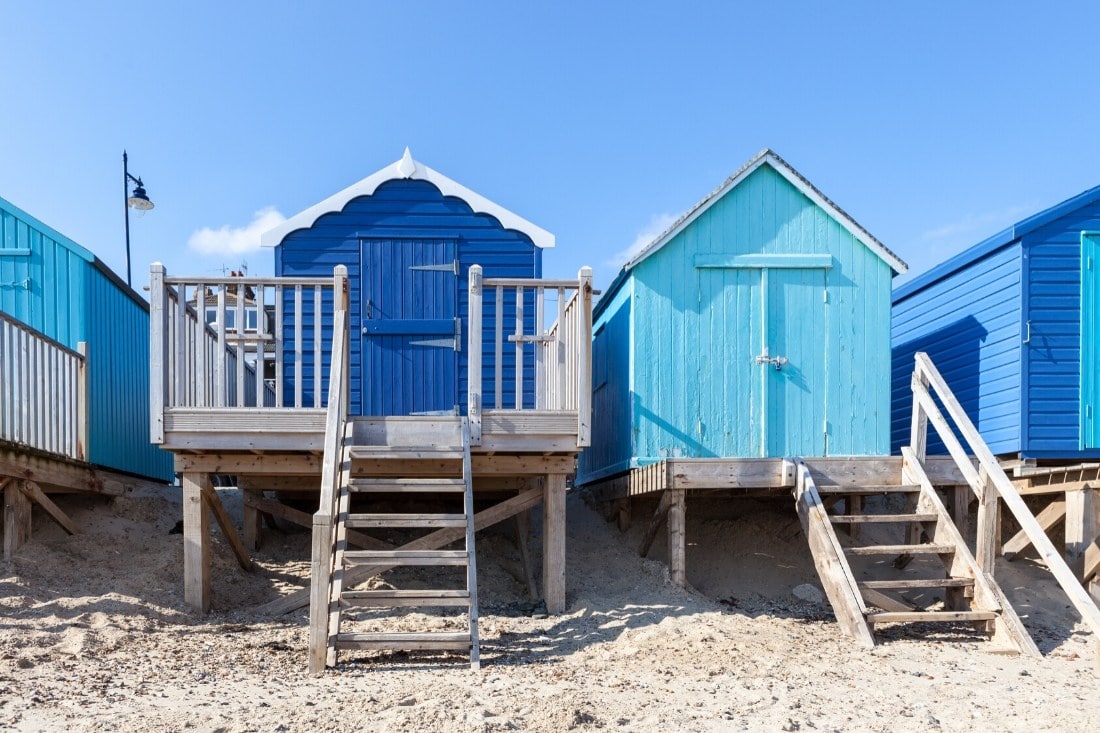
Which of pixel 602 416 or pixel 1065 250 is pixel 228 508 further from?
pixel 1065 250

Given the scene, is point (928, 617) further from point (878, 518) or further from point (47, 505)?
point (47, 505)

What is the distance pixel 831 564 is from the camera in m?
7.16

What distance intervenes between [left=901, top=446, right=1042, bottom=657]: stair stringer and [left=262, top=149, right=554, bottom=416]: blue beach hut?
3.85m

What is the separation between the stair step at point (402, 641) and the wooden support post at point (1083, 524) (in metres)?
5.70

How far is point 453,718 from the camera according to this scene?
186 inches

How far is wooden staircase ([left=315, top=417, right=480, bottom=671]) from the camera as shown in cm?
582

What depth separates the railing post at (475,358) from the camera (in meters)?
7.38

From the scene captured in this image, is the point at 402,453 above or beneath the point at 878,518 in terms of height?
above

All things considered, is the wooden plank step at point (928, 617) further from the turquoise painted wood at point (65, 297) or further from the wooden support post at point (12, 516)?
the turquoise painted wood at point (65, 297)

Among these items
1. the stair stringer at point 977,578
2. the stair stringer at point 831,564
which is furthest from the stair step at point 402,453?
the stair stringer at point 977,578

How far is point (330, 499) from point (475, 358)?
1.76 metres

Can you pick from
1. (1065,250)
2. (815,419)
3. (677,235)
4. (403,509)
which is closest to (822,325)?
(815,419)

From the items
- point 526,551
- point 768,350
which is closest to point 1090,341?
point 768,350

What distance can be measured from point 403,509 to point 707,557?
3264mm
